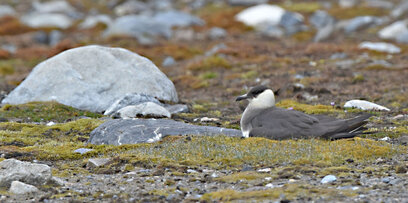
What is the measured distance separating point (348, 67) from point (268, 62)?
4.11m

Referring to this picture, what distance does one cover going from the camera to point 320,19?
163 feet

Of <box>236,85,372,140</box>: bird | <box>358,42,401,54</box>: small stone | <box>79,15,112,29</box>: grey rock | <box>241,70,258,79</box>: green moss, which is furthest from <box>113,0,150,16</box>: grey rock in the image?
<box>236,85,372,140</box>: bird

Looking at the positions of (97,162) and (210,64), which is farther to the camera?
(210,64)

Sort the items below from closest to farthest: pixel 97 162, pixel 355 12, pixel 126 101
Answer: pixel 97 162
pixel 126 101
pixel 355 12

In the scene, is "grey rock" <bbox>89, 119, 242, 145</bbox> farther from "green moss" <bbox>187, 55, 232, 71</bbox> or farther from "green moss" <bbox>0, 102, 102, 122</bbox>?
"green moss" <bbox>187, 55, 232, 71</bbox>

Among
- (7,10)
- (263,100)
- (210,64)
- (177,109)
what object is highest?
(7,10)

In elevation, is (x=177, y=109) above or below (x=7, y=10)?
below

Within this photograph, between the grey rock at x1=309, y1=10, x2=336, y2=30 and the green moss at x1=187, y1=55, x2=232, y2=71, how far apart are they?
69.8ft

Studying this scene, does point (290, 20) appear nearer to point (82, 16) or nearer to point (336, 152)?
point (82, 16)

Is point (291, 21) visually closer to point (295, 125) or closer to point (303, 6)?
point (303, 6)

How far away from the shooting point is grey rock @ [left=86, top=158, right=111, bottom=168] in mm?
9866

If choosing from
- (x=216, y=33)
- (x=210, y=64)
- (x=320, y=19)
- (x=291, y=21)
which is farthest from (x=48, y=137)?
(x=320, y=19)

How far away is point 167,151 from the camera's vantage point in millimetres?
10438

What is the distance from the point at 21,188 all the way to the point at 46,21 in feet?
144
